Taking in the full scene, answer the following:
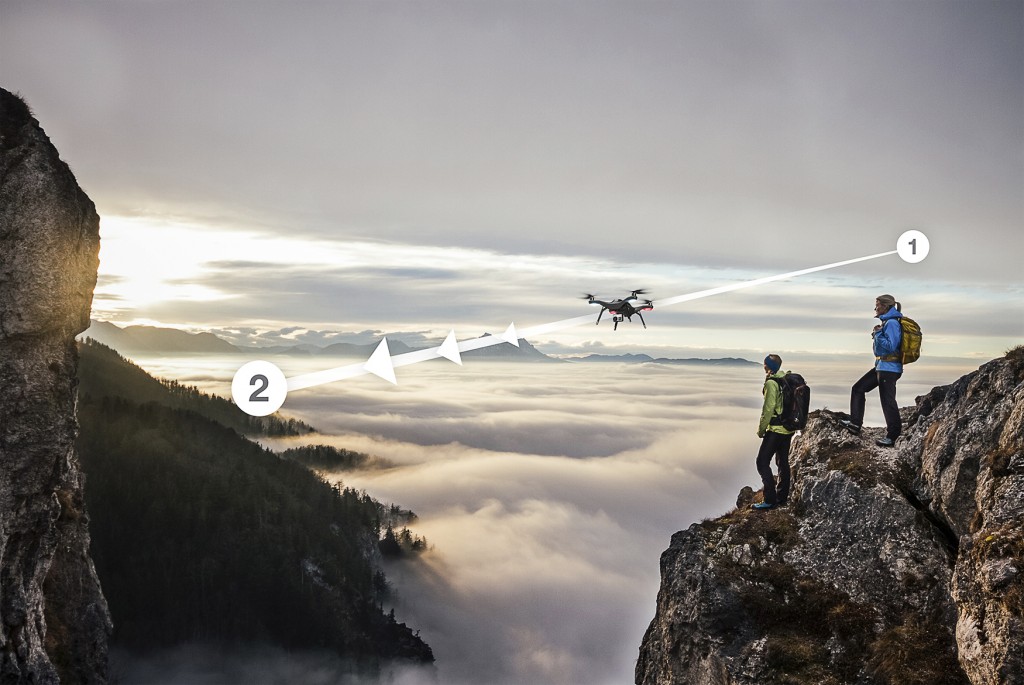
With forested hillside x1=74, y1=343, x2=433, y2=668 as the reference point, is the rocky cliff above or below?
above

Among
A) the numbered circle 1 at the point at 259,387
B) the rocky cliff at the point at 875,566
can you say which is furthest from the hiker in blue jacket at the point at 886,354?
the numbered circle 1 at the point at 259,387

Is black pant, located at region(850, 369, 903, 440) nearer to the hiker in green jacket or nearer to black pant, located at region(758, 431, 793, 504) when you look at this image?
black pant, located at region(758, 431, 793, 504)

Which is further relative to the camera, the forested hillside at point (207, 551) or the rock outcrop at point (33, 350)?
the forested hillside at point (207, 551)

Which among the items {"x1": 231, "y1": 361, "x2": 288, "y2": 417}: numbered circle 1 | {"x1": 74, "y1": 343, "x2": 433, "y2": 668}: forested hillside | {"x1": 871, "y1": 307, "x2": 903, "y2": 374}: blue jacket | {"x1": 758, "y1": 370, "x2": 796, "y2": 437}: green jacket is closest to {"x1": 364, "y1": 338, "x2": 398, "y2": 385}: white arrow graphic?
{"x1": 231, "y1": 361, "x2": 288, "y2": 417}: numbered circle 1

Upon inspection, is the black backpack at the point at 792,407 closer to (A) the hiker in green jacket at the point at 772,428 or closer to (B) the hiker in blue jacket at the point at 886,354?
(A) the hiker in green jacket at the point at 772,428

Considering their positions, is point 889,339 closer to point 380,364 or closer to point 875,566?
point 875,566

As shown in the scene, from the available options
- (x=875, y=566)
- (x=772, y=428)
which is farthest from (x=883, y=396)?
(x=875, y=566)

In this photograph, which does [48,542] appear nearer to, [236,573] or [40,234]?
[40,234]
